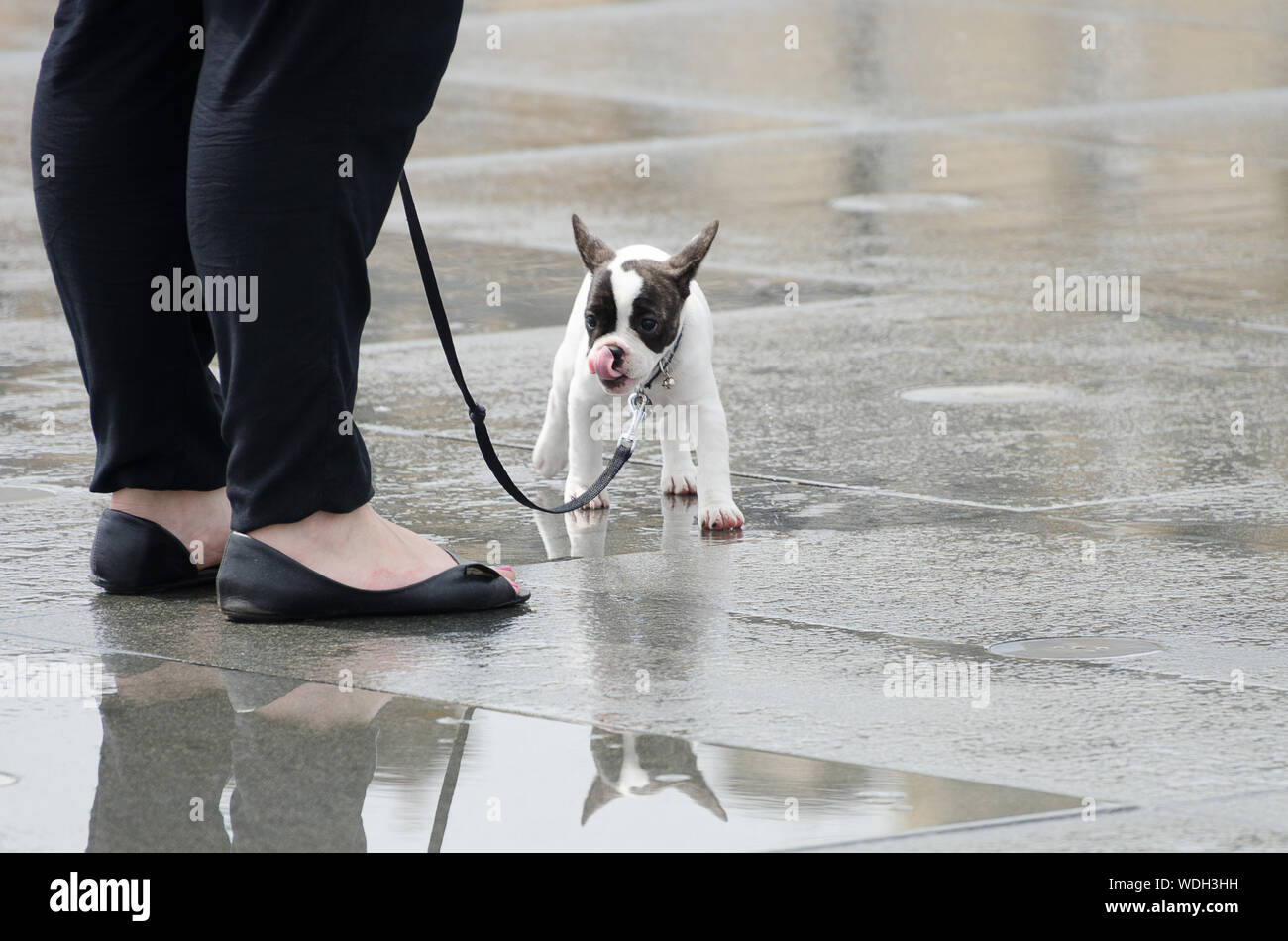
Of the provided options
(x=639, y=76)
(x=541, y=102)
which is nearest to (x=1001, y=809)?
(x=541, y=102)

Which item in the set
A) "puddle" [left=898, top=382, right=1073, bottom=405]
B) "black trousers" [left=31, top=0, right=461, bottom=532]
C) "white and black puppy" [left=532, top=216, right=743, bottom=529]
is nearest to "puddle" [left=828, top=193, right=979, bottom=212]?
"puddle" [left=898, top=382, right=1073, bottom=405]

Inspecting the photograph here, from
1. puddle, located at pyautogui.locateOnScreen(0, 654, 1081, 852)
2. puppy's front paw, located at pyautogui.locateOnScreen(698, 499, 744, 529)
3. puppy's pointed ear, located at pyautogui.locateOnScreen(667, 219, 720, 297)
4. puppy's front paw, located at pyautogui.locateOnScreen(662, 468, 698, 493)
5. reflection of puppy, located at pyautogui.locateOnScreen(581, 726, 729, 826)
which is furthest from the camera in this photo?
puppy's front paw, located at pyautogui.locateOnScreen(662, 468, 698, 493)

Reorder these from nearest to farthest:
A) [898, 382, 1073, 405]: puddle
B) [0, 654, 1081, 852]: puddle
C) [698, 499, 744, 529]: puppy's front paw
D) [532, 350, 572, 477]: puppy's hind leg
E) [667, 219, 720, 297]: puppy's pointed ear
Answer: [0, 654, 1081, 852]: puddle → [698, 499, 744, 529]: puppy's front paw → [667, 219, 720, 297]: puppy's pointed ear → [532, 350, 572, 477]: puppy's hind leg → [898, 382, 1073, 405]: puddle

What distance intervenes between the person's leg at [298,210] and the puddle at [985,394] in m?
2.78

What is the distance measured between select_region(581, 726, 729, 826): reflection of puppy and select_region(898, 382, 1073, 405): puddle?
331cm

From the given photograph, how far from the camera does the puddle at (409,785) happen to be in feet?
10.3

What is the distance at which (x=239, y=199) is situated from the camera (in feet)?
13.7

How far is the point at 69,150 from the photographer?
173 inches

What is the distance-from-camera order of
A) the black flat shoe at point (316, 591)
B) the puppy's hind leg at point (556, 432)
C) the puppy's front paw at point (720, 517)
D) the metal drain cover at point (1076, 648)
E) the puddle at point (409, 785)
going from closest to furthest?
the puddle at point (409, 785) < the metal drain cover at point (1076, 648) < the black flat shoe at point (316, 591) < the puppy's front paw at point (720, 517) < the puppy's hind leg at point (556, 432)

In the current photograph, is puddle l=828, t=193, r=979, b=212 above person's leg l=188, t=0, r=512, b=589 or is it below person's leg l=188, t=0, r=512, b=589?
above

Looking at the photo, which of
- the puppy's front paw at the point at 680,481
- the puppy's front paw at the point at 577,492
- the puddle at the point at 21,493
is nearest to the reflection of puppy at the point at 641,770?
the puppy's front paw at the point at 577,492

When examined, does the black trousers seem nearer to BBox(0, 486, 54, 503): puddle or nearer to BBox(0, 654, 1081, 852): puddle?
BBox(0, 654, 1081, 852): puddle

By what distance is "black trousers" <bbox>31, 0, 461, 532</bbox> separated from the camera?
13.7ft

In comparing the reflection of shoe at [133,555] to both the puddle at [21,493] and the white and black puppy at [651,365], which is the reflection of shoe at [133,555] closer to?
the puddle at [21,493]
